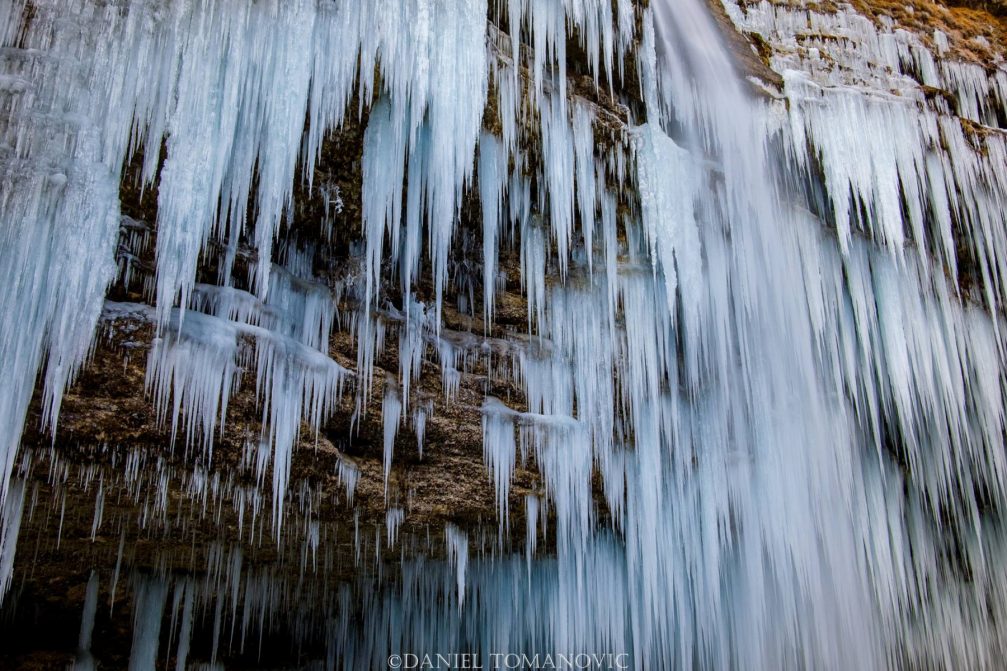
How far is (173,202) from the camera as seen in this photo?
3.19 m

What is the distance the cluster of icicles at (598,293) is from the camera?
313cm

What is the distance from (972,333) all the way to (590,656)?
4.20 metres

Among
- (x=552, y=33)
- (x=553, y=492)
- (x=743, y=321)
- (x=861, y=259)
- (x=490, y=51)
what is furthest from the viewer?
(x=861, y=259)

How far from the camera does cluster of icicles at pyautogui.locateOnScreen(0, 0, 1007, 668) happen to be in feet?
10.3

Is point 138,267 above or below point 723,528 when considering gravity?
above

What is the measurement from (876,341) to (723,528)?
1.95 m

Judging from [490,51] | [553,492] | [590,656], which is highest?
[490,51]

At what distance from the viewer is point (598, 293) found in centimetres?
490

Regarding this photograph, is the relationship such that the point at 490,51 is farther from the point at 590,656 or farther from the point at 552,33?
the point at 590,656

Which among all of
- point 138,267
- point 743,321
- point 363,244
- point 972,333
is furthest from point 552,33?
point 972,333

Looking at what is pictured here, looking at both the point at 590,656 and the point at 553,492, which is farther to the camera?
the point at 590,656

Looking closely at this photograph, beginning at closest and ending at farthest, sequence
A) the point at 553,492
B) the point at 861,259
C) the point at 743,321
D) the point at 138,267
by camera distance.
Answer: the point at 138,267 → the point at 553,492 → the point at 743,321 → the point at 861,259

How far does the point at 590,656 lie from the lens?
217 inches

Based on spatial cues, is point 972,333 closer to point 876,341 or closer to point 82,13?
point 876,341
